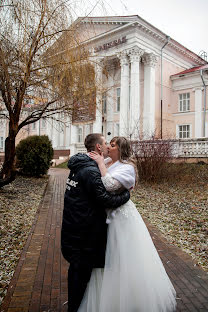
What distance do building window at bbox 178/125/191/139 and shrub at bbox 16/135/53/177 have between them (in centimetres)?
1704

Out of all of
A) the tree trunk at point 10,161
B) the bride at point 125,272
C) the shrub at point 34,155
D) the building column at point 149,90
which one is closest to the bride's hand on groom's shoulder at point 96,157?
the bride at point 125,272

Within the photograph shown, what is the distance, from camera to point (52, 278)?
3.49 meters

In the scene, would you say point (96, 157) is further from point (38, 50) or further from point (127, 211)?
point (38, 50)

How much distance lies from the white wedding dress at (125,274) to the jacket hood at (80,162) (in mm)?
196

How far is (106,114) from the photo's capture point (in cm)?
2898

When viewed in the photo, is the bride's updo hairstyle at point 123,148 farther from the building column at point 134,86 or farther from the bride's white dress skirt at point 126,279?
the building column at point 134,86

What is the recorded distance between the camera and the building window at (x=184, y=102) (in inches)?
1064

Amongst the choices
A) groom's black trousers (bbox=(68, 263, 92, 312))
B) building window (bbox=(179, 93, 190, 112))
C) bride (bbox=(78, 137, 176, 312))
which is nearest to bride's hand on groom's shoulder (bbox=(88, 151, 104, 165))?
bride (bbox=(78, 137, 176, 312))

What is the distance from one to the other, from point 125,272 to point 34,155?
468 inches

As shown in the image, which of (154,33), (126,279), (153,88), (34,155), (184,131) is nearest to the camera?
(126,279)

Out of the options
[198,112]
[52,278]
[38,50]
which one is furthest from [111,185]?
[198,112]

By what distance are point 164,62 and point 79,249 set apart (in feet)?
89.6

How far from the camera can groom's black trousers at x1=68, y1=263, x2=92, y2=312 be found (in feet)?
7.85

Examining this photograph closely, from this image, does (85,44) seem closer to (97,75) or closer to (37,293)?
(97,75)
